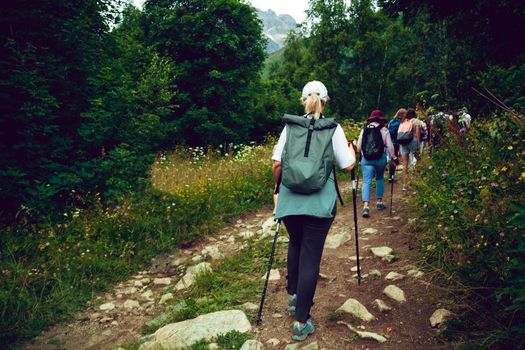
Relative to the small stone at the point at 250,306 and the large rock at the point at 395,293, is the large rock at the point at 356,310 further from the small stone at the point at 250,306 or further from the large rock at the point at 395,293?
the small stone at the point at 250,306

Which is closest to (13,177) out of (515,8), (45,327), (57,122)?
(57,122)

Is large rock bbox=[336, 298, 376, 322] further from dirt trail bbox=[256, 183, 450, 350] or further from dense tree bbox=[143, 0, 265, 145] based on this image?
dense tree bbox=[143, 0, 265, 145]

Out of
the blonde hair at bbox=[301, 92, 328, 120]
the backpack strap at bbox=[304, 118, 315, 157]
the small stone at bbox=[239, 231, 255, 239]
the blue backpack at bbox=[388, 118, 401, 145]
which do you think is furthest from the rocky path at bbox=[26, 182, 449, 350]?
the blue backpack at bbox=[388, 118, 401, 145]

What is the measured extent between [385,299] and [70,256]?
173 inches

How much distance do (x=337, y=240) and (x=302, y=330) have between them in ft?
9.20

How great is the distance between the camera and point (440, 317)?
3396 mm

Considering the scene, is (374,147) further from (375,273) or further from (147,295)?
(147,295)

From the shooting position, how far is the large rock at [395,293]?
3936 millimetres

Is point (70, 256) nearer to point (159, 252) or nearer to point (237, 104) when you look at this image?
point (159, 252)

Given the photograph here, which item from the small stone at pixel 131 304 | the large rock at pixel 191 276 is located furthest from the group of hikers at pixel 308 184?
the small stone at pixel 131 304

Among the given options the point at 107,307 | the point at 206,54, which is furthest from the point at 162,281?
the point at 206,54

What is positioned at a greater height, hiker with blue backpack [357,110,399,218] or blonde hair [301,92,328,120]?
blonde hair [301,92,328,120]

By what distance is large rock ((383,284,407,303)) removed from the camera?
394 cm

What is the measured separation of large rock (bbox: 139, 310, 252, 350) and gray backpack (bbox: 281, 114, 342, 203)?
1520 mm
